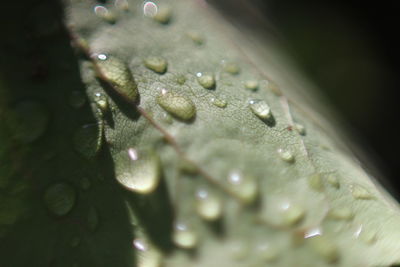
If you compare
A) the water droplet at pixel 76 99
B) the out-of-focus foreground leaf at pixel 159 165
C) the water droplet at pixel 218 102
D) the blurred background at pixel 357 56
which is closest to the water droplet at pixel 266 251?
the out-of-focus foreground leaf at pixel 159 165

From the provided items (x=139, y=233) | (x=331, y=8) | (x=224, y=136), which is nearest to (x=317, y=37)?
(x=331, y=8)

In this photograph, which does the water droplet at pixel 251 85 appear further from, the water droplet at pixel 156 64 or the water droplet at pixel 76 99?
the water droplet at pixel 76 99

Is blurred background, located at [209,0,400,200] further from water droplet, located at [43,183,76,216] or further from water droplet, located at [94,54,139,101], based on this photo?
water droplet, located at [43,183,76,216]

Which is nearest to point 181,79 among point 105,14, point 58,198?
point 105,14

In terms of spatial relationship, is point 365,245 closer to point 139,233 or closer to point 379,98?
point 139,233

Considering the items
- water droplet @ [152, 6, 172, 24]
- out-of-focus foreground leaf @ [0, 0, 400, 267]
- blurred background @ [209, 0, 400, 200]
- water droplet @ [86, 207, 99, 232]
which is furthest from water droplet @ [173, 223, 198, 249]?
blurred background @ [209, 0, 400, 200]

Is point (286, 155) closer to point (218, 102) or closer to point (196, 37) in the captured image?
point (218, 102)
